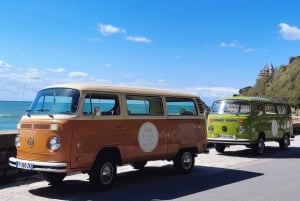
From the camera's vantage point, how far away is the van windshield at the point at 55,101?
9289 millimetres

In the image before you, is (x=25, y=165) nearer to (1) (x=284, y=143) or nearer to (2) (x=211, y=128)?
(2) (x=211, y=128)

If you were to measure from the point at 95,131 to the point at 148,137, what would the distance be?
71.2 inches

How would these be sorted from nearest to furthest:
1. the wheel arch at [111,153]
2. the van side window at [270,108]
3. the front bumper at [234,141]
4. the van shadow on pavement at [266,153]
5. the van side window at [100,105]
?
the van side window at [100,105], the wheel arch at [111,153], the front bumper at [234,141], the van shadow on pavement at [266,153], the van side window at [270,108]

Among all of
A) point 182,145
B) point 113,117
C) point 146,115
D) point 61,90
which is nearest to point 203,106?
point 182,145

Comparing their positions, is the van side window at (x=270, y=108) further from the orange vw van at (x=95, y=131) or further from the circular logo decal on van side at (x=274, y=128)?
the orange vw van at (x=95, y=131)

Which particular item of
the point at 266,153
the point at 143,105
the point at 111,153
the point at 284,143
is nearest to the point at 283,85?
the point at 284,143

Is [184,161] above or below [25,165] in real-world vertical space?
below

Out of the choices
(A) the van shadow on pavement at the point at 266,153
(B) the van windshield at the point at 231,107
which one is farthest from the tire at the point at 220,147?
(B) the van windshield at the point at 231,107

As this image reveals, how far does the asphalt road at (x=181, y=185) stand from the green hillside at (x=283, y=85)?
91.3 metres

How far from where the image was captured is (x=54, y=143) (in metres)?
8.94

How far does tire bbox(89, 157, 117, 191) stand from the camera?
31.3ft

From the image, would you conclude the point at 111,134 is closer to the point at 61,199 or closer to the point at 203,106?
the point at 61,199

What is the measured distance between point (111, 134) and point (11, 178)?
8.28ft

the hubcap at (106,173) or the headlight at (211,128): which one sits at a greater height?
the headlight at (211,128)
